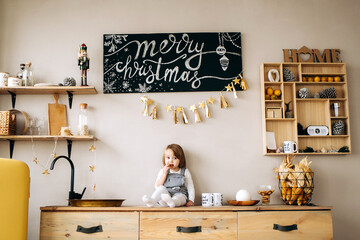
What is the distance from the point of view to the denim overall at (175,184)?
3207 mm

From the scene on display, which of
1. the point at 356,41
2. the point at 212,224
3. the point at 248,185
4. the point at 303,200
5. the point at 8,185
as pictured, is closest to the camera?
the point at 8,185

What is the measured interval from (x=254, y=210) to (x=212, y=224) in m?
0.34

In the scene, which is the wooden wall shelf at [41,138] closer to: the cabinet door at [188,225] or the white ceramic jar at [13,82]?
the white ceramic jar at [13,82]

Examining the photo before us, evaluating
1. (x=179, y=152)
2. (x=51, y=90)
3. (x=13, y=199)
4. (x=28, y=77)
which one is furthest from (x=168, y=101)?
(x=13, y=199)

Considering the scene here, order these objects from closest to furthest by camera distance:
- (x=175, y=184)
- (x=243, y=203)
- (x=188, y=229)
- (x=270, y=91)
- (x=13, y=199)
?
(x=13, y=199)
(x=188, y=229)
(x=243, y=203)
(x=175, y=184)
(x=270, y=91)

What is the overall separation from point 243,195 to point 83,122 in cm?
155

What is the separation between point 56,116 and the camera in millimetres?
3416

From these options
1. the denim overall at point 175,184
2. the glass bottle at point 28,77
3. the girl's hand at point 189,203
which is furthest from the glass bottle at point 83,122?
the girl's hand at point 189,203

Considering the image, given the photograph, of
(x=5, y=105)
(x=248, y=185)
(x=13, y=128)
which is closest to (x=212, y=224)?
(x=248, y=185)

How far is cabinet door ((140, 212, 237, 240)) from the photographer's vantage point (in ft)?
9.18

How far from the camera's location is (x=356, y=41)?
3.60 metres

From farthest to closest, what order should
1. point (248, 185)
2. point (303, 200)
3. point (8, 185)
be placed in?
point (248, 185) → point (303, 200) → point (8, 185)

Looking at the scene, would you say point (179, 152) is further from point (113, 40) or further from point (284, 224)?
point (113, 40)

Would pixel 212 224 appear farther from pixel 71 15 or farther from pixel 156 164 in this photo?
pixel 71 15
